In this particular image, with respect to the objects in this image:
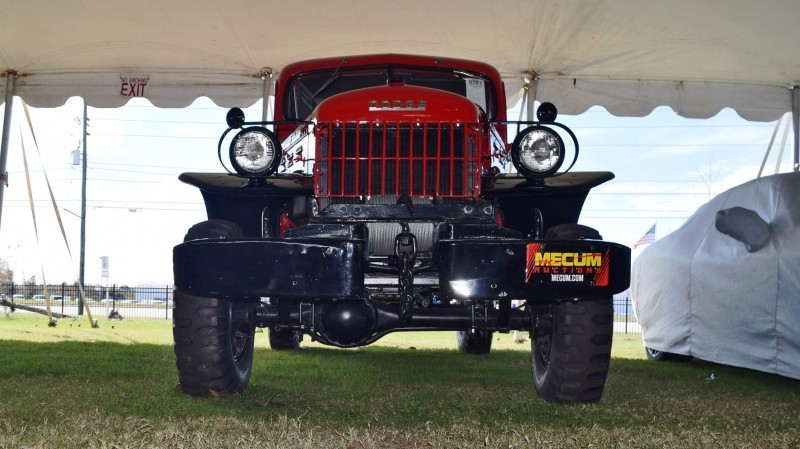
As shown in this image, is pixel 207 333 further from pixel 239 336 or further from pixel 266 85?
pixel 266 85

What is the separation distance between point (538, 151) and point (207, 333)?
1.79 meters

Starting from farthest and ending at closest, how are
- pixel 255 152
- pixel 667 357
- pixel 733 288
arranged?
pixel 667 357
pixel 733 288
pixel 255 152

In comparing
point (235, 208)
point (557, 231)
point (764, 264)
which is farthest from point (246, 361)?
point (764, 264)

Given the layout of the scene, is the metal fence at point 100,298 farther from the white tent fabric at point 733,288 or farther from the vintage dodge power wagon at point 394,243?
the vintage dodge power wagon at point 394,243

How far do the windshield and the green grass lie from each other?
186 centimetres

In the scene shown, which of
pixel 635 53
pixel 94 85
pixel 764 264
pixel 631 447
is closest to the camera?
pixel 631 447

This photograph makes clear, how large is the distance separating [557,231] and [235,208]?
1578 millimetres

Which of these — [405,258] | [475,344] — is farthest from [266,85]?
[405,258]

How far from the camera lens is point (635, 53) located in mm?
7102

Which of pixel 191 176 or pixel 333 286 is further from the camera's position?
pixel 191 176

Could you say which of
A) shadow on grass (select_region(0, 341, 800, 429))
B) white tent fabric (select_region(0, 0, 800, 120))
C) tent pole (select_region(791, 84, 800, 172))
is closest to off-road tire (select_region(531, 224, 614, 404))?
shadow on grass (select_region(0, 341, 800, 429))

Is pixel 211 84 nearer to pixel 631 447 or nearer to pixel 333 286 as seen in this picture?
pixel 333 286

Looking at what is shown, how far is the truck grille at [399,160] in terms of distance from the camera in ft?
11.1

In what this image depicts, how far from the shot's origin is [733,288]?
16.0 feet
